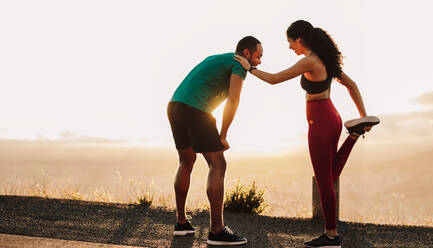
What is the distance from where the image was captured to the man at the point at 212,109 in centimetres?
412

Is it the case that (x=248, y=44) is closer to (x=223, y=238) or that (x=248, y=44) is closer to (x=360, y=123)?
(x=360, y=123)

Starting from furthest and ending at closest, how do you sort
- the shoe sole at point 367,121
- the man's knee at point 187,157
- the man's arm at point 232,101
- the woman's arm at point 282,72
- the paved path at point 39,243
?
1. the man's knee at point 187,157
2. the shoe sole at point 367,121
3. the paved path at point 39,243
4. the man's arm at point 232,101
5. the woman's arm at point 282,72

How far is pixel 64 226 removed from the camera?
5.21m

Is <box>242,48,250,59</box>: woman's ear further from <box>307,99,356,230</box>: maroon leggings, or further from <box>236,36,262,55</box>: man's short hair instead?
<box>307,99,356,230</box>: maroon leggings

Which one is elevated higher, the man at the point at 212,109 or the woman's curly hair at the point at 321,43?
the woman's curly hair at the point at 321,43

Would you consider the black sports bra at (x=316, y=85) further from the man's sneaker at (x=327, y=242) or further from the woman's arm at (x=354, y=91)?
the man's sneaker at (x=327, y=242)

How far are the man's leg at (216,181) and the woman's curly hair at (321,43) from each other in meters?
1.28

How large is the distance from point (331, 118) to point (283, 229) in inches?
77.2

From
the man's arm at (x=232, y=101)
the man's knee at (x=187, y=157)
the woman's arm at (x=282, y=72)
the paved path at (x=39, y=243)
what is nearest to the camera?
the woman's arm at (x=282, y=72)

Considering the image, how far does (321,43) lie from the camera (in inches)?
159

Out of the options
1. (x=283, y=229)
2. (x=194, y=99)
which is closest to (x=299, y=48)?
(x=194, y=99)

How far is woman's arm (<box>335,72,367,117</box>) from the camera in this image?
4.32 metres

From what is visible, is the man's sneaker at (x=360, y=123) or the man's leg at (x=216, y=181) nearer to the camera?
the man's leg at (x=216, y=181)

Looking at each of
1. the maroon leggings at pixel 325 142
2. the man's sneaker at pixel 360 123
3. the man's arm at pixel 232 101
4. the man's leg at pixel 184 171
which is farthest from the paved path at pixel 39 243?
the man's sneaker at pixel 360 123
